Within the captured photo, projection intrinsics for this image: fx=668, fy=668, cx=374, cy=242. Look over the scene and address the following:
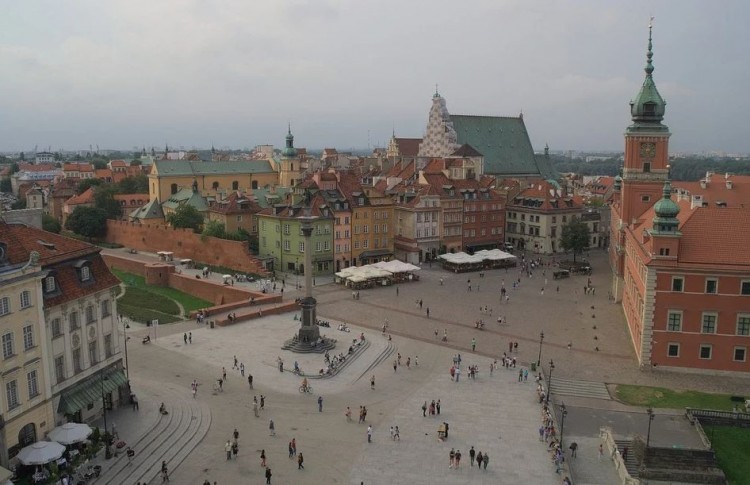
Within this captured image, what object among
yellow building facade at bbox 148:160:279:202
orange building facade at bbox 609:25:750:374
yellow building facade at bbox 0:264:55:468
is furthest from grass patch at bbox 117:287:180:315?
Result: orange building facade at bbox 609:25:750:374

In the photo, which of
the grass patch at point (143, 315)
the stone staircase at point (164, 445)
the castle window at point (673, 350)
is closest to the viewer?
the stone staircase at point (164, 445)

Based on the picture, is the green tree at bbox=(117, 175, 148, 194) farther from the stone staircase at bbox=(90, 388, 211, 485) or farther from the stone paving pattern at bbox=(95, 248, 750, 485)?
the stone staircase at bbox=(90, 388, 211, 485)

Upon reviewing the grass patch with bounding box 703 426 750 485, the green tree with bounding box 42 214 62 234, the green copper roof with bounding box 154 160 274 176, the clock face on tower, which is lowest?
the grass patch with bounding box 703 426 750 485

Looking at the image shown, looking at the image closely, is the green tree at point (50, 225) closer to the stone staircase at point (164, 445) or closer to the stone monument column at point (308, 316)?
the stone monument column at point (308, 316)

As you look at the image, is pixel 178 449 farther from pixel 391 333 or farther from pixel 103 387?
pixel 391 333

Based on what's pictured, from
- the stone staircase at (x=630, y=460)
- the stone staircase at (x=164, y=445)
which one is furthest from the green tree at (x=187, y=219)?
the stone staircase at (x=630, y=460)

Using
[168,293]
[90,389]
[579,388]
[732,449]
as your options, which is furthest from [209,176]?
[732,449]

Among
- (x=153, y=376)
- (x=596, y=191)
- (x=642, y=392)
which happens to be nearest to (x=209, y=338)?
(x=153, y=376)
